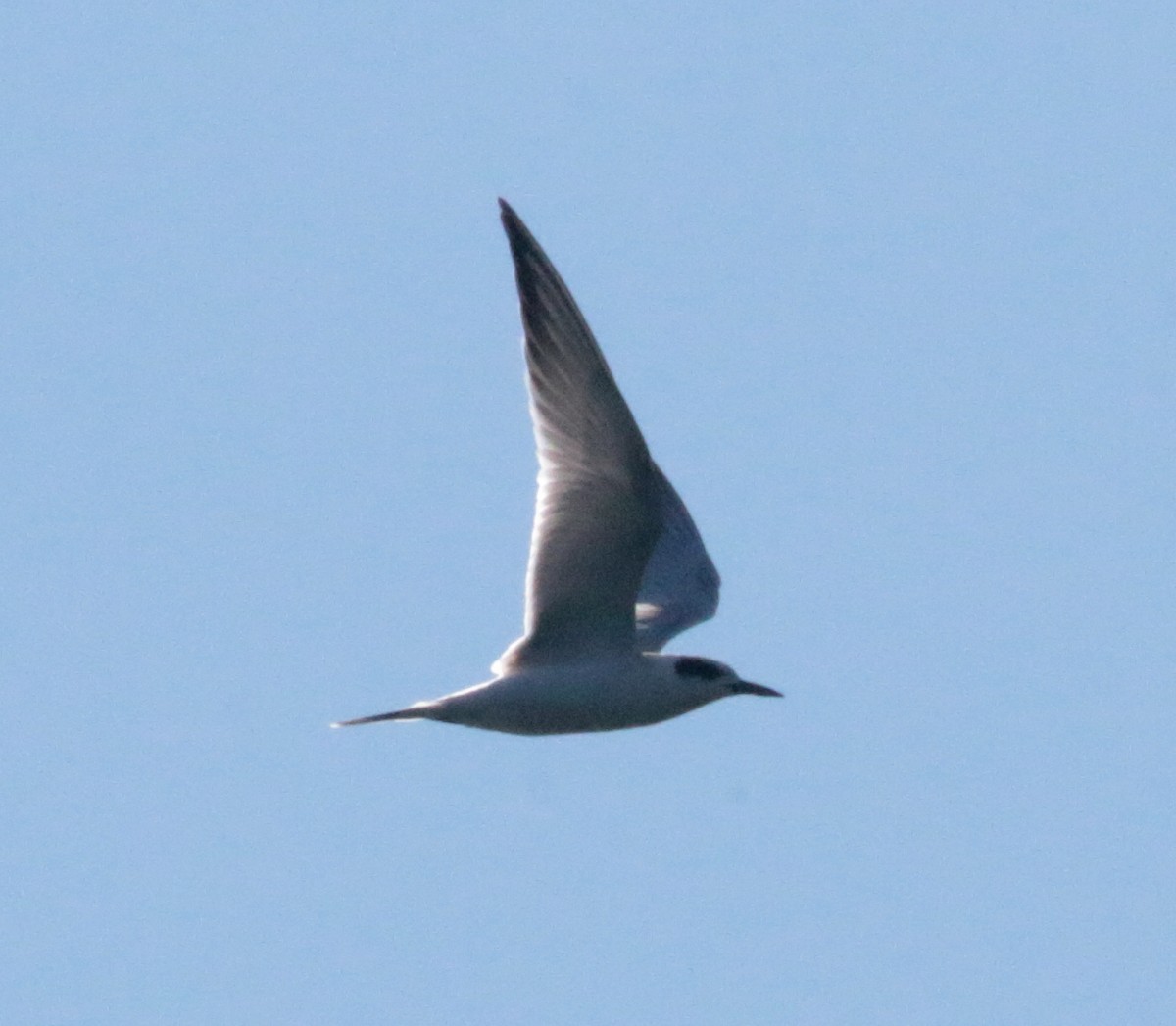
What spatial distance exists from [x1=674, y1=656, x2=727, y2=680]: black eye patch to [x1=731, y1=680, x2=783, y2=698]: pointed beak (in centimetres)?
23

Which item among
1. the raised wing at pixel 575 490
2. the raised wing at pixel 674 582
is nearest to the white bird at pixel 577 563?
the raised wing at pixel 575 490

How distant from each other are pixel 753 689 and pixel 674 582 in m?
1.38

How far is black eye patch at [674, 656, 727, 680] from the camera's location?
41.8 feet

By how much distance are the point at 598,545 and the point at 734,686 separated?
1.32 meters

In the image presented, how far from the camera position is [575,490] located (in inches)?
482

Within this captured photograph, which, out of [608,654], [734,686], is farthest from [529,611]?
[734,686]

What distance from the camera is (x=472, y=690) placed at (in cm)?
1235

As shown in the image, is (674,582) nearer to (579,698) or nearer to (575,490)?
(579,698)

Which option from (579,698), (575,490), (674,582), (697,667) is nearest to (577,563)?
(575,490)

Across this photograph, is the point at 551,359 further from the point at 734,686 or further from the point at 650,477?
the point at 734,686

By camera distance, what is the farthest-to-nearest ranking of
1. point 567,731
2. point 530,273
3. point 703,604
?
point 703,604 < point 567,731 < point 530,273

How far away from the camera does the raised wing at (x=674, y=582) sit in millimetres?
14023

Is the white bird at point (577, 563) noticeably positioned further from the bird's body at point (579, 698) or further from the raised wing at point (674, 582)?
the raised wing at point (674, 582)

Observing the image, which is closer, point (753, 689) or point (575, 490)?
point (575, 490)
